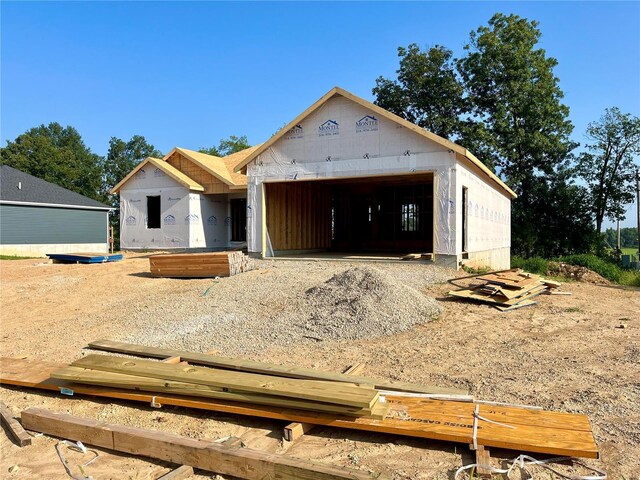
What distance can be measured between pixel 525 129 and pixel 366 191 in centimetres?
1359

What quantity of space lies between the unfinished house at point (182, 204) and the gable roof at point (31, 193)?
646 centimetres

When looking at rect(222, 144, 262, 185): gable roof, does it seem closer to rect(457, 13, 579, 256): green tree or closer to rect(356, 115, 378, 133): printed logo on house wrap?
rect(356, 115, 378, 133): printed logo on house wrap

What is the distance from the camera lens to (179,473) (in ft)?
11.9

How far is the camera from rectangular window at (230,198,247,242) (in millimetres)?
25016

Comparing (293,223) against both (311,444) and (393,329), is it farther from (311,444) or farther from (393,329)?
(311,444)

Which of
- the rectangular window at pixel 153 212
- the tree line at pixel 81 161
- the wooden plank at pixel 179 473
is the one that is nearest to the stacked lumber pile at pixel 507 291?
the wooden plank at pixel 179 473

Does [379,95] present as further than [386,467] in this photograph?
Yes

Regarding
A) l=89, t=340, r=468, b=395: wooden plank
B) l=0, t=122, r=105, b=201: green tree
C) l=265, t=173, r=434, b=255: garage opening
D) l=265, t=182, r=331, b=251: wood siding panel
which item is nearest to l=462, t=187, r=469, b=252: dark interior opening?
l=265, t=173, r=434, b=255: garage opening

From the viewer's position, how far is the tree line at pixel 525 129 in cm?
2983

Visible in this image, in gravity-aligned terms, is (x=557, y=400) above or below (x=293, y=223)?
below

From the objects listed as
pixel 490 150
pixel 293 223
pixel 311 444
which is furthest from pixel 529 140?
pixel 311 444

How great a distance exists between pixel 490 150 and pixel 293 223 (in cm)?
1679

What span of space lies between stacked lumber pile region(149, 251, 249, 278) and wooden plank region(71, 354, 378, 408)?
7.02 m

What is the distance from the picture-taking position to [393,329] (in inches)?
313
